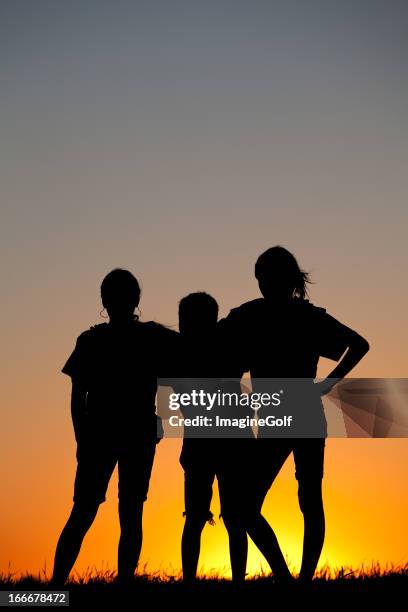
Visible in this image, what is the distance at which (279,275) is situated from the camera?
5.89 meters

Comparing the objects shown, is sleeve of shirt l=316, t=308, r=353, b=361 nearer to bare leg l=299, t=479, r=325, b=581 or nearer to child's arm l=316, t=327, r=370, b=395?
child's arm l=316, t=327, r=370, b=395

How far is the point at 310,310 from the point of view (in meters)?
5.92

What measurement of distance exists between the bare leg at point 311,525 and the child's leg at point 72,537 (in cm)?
140

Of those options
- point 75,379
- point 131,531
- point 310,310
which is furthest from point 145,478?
point 310,310

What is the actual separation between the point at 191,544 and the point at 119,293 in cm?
185

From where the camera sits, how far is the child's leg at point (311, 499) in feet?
18.8

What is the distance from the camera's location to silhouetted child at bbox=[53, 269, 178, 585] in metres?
5.81

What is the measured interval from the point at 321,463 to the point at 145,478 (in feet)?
3.91

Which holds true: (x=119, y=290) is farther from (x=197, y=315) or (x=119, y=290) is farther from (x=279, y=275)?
(x=279, y=275)

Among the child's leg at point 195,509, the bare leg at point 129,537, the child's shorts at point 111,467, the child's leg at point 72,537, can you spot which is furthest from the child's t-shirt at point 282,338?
the child's leg at point 72,537

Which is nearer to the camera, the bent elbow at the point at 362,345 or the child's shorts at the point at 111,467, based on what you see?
the child's shorts at the point at 111,467

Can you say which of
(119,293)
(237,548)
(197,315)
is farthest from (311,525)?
(119,293)

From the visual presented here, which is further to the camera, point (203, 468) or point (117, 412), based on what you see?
point (203, 468)

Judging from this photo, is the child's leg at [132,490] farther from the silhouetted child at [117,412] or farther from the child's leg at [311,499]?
the child's leg at [311,499]
